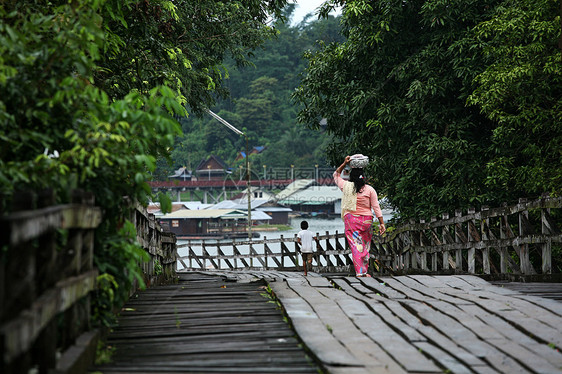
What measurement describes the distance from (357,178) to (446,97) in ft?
24.1

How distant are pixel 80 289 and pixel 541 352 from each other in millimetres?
2657

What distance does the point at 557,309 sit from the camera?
17.4 ft

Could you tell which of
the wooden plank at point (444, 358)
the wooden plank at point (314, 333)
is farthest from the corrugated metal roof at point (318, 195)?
the wooden plank at point (444, 358)

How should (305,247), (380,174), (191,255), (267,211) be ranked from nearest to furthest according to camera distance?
(305,247) → (380,174) → (191,255) → (267,211)

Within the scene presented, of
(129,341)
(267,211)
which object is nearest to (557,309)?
(129,341)

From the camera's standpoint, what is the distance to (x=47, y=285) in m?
3.14

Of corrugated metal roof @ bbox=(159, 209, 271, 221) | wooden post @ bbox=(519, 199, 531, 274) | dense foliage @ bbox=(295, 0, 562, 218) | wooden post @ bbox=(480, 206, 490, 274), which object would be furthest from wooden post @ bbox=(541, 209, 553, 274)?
corrugated metal roof @ bbox=(159, 209, 271, 221)

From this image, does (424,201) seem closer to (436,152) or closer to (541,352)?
(436,152)

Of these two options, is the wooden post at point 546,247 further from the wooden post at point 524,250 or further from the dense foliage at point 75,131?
the dense foliage at point 75,131

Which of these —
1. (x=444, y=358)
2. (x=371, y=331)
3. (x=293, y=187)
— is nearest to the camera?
(x=444, y=358)

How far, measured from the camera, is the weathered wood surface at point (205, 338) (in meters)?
3.86

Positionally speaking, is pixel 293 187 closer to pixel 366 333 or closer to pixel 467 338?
pixel 366 333

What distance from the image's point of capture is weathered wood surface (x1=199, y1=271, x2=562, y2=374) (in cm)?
386

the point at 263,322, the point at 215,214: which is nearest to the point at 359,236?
the point at 263,322
